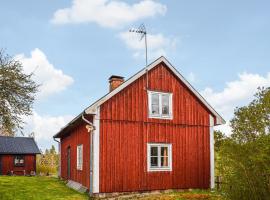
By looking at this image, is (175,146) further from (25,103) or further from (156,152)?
(25,103)

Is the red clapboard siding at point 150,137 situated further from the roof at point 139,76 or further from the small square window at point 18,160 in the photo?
the small square window at point 18,160

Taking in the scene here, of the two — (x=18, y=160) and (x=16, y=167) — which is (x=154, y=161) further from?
(x=18, y=160)

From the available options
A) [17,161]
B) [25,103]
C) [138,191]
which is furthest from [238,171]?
[17,161]

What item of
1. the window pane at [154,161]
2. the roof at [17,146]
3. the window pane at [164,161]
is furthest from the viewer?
the roof at [17,146]

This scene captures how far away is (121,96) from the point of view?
18938mm

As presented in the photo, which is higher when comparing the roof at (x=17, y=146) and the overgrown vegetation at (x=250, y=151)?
the overgrown vegetation at (x=250, y=151)

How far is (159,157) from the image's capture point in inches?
774

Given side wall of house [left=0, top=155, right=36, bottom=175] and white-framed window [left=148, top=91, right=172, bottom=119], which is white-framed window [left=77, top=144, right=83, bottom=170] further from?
side wall of house [left=0, top=155, right=36, bottom=175]

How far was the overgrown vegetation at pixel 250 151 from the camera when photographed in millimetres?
10023

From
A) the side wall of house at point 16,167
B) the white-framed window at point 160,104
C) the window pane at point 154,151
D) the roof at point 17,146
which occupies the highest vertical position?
the white-framed window at point 160,104

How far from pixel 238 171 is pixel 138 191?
9.01 meters

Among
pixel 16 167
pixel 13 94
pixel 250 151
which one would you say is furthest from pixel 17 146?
pixel 250 151

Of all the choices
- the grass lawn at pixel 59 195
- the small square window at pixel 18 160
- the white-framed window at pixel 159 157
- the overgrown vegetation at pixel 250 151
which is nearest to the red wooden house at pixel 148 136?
the white-framed window at pixel 159 157

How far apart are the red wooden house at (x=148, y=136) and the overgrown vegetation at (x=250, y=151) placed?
8.34m
